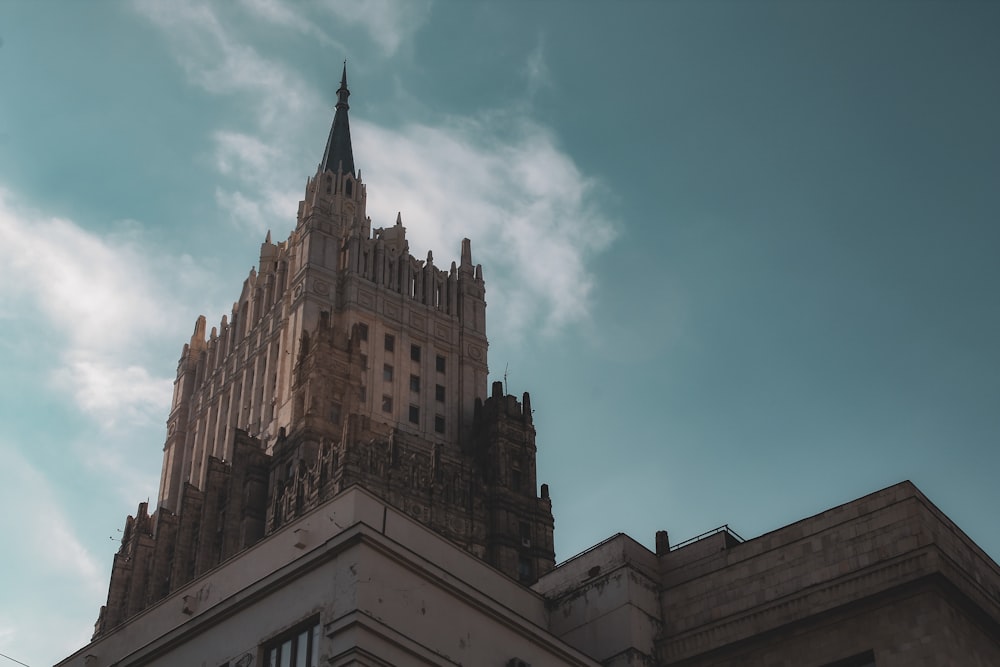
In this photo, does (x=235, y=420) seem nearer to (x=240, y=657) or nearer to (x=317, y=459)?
(x=317, y=459)

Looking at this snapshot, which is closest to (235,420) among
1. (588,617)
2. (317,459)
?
(317,459)

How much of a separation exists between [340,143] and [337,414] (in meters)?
38.5

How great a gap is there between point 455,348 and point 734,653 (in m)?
63.1

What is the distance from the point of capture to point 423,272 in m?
99.7

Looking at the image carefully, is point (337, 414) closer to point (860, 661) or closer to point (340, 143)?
point (340, 143)

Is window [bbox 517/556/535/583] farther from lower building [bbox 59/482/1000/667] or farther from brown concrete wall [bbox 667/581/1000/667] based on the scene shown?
brown concrete wall [bbox 667/581/1000/667]

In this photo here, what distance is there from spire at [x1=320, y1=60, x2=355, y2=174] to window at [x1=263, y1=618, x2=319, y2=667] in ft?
271

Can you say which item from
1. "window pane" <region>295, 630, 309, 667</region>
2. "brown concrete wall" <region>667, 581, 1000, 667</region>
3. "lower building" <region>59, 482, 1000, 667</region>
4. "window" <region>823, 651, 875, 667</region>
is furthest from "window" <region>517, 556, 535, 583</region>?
"window pane" <region>295, 630, 309, 667</region>

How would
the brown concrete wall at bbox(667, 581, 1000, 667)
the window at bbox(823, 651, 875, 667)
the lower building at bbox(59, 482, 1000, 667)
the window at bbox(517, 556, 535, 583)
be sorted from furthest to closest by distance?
the window at bbox(517, 556, 535, 583) < the window at bbox(823, 651, 875, 667) < the brown concrete wall at bbox(667, 581, 1000, 667) < the lower building at bbox(59, 482, 1000, 667)

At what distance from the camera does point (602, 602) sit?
36875 millimetres

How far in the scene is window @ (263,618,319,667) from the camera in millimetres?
27781

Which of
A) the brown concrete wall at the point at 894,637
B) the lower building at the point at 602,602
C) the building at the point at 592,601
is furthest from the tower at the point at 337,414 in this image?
the brown concrete wall at the point at 894,637

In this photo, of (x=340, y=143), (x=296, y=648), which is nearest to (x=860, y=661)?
(x=296, y=648)

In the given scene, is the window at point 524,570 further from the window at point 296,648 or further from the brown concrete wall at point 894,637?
the window at point 296,648
